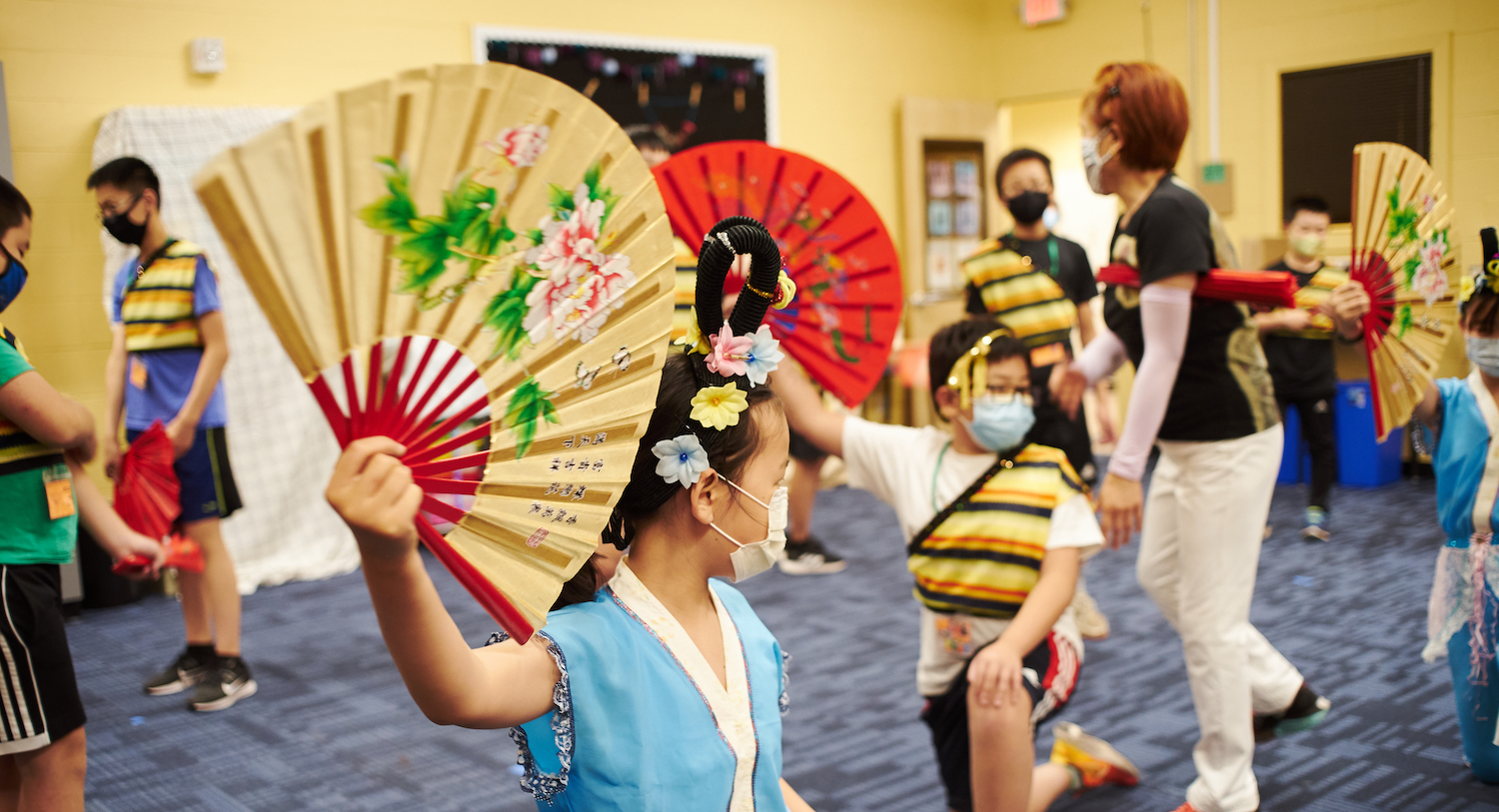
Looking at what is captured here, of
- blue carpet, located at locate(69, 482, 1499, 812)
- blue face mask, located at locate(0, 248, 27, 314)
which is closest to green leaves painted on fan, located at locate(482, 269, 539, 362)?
blue face mask, located at locate(0, 248, 27, 314)

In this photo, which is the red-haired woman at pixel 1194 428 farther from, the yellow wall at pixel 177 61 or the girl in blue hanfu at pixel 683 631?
the yellow wall at pixel 177 61

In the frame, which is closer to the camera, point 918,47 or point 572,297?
point 572,297

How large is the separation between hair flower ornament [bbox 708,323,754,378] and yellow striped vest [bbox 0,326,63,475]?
142cm

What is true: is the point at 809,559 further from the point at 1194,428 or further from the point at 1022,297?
the point at 1194,428

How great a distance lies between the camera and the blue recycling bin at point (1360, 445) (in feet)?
18.7

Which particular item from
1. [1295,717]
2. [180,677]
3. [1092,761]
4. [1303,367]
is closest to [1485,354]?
[1295,717]

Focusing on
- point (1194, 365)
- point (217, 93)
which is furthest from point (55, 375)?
point (1194, 365)

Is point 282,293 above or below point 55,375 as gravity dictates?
above

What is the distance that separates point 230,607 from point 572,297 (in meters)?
2.84

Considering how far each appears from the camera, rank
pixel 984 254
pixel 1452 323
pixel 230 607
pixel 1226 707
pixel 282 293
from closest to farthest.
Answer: pixel 282 293
pixel 1226 707
pixel 1452 323
pixel 230 607
pixel 984 254

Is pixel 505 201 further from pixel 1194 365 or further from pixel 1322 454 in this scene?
pixel 1322 454

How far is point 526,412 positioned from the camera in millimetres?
861

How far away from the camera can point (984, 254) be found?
365 centimetres

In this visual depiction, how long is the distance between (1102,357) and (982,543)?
0.77m
